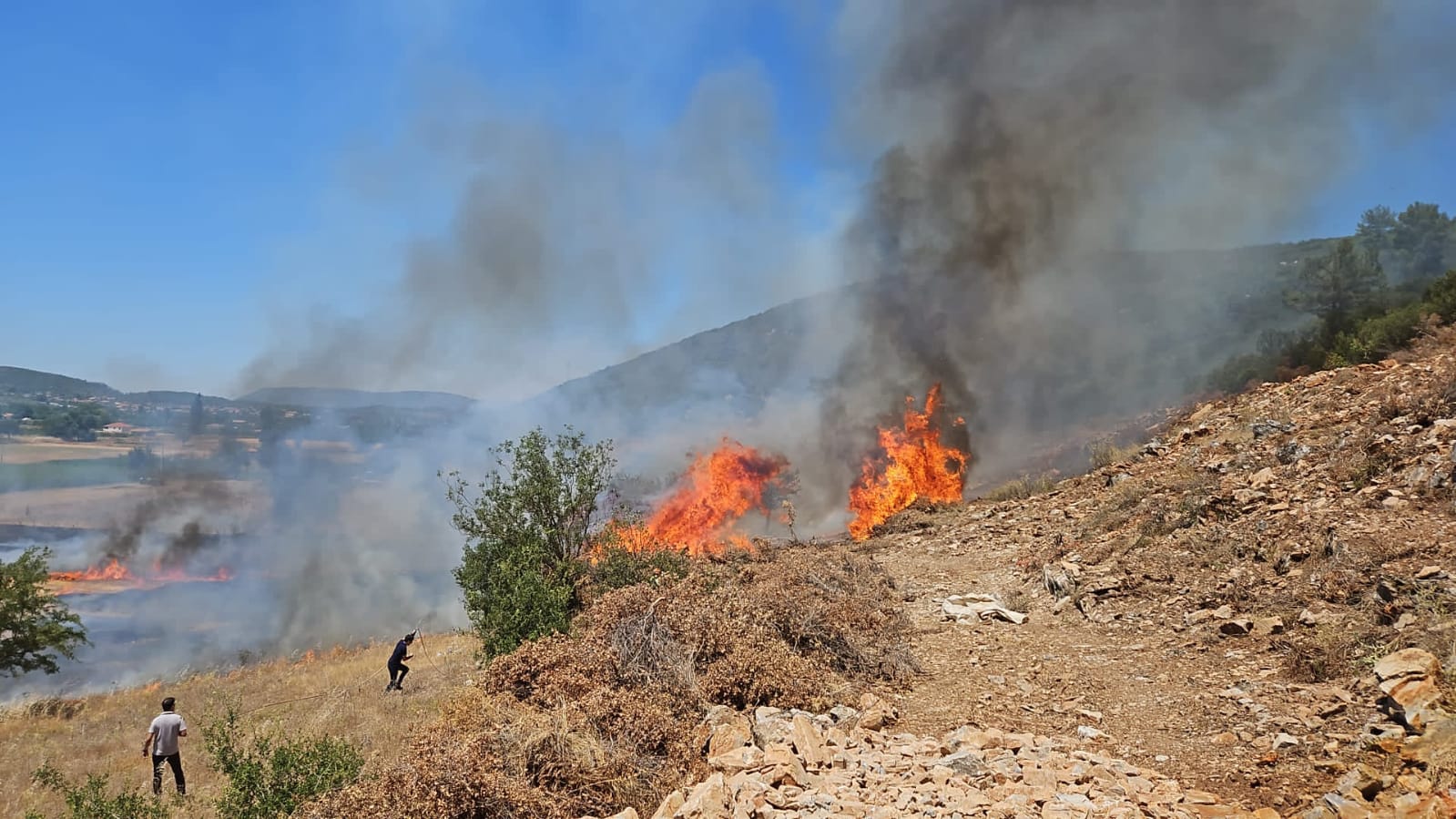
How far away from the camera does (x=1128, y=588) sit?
10.4 m

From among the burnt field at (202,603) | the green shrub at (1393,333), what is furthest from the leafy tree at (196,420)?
the green shrub at (1393,333)

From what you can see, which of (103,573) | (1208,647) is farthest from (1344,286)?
(103,573)

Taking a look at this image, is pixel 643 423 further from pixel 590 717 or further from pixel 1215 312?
pixel 590 717

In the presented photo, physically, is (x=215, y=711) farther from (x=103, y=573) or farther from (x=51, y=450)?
(x=51, y=450)

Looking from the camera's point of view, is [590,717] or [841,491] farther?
[841,491]

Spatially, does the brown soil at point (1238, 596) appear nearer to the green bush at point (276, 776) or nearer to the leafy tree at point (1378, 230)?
the green bush at point (276, 776)

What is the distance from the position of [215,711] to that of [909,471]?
1980 cm

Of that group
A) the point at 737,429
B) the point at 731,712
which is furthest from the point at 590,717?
the point at 737,429

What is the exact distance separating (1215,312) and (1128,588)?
46624mm

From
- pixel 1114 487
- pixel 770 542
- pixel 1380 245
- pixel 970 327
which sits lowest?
pixel 770 542

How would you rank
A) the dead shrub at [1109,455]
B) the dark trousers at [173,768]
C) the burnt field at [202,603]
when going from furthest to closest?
the burnt field at [202,603]
the dead shrub at [1109,455]
the dark trousers at [173,768]

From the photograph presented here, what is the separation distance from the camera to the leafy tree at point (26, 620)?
17.8 m

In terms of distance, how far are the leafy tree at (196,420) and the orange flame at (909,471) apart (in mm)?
45141

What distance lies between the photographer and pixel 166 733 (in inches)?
381
